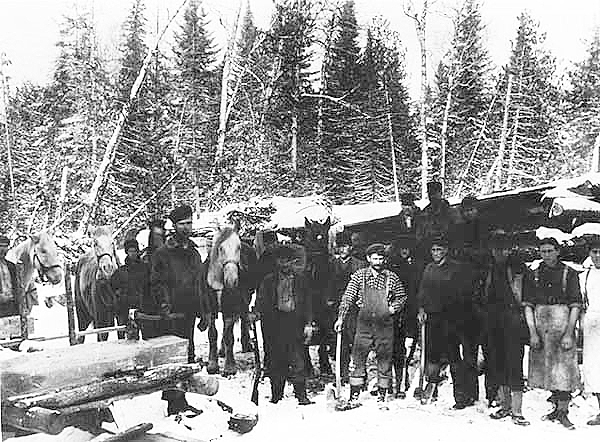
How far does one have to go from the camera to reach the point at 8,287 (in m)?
5.77

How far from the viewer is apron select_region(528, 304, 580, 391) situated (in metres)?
4.89

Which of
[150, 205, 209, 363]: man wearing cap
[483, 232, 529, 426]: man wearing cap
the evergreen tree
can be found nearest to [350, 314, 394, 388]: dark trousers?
[483, 232, 529, 426]: man wearing cap

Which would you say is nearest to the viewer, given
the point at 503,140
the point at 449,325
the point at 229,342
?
the point at 449,325

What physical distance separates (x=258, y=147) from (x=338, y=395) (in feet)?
8.43

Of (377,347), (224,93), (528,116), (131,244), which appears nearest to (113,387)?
(377,347)

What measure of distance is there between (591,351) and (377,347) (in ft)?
5.43

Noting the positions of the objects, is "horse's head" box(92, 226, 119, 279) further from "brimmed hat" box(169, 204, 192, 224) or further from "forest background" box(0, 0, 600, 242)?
"brimmed hat" box(169, 204, 192, 224)

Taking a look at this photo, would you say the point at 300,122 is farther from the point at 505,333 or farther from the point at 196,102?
the point at 505,333

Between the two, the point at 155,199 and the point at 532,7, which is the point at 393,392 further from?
the point at 532,7

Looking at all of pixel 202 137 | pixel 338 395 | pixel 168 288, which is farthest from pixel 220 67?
pixel 338 395

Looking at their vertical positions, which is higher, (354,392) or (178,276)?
(178,276)

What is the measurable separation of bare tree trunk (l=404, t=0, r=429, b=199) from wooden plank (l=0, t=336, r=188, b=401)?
2.80m

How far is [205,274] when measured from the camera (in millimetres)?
6977

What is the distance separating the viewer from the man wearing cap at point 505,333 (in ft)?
16.5
